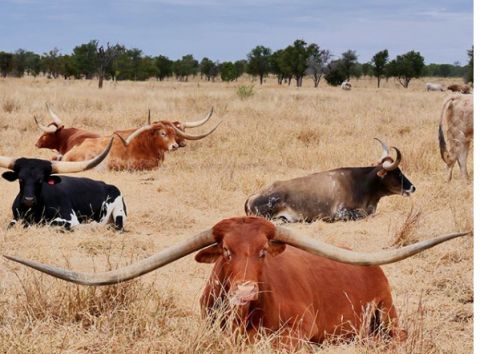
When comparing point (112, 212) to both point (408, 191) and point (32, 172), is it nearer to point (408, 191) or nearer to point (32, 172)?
point (32, 172)

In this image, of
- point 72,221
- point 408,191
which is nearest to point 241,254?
point 72,221

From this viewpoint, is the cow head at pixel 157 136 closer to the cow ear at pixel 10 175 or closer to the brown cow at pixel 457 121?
the brown cow at pixel 457 121

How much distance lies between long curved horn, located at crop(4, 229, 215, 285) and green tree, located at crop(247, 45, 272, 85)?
64.8 metres

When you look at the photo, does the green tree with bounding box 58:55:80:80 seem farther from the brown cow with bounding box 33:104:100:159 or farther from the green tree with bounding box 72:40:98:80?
the brown cow with bounding box 33:104:100:159

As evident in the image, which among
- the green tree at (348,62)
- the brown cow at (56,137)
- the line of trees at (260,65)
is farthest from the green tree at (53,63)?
the brown cow at (56,137)

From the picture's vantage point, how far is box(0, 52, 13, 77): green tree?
59.5m

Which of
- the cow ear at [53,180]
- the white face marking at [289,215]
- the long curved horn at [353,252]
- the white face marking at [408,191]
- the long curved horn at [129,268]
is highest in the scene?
the long curved horn at [353,252]

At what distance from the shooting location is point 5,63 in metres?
59.9

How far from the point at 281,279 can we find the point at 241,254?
0.49 m

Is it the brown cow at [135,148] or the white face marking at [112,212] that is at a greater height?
the brown cow at [135,148]

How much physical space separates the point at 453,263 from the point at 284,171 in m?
4.94

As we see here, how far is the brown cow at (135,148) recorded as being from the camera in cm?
1098

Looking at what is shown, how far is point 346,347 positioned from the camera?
374 cm

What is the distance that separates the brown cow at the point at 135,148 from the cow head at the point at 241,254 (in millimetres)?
7634
